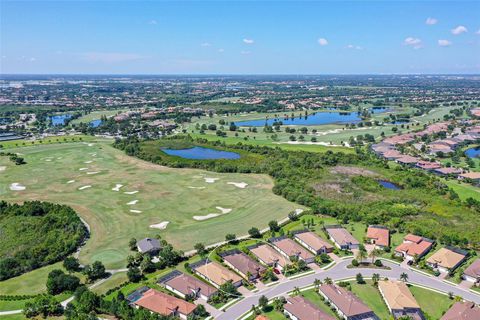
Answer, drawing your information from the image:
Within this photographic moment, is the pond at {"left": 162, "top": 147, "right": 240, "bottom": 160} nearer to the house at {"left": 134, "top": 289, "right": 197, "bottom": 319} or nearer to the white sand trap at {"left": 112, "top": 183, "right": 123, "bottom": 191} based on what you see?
the white sand trap at {"left": 112, "top": 183, "right": 123, "bottom": 191}

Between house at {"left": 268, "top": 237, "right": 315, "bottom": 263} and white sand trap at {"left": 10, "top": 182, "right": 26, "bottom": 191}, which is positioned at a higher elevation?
house at {"left": 268, "top": 237, "right": 315, "bottom": 263}

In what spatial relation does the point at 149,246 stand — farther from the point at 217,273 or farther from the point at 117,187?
the point at 117,187

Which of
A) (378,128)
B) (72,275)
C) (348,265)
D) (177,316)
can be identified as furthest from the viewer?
(378,128)

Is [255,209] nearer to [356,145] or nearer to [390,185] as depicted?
[390,185]

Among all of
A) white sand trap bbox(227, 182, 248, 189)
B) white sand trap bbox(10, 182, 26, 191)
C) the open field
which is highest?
white sand trap bbox(227, 182, 248, 189)

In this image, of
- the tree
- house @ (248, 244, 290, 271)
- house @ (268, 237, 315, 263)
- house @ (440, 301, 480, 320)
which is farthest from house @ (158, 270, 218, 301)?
house @ (440, 301, 480, 320)

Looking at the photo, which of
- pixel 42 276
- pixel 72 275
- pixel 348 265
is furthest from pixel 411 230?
pixel 42 276

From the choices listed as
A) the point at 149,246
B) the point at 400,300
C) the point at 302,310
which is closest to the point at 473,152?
the point at 400,300
